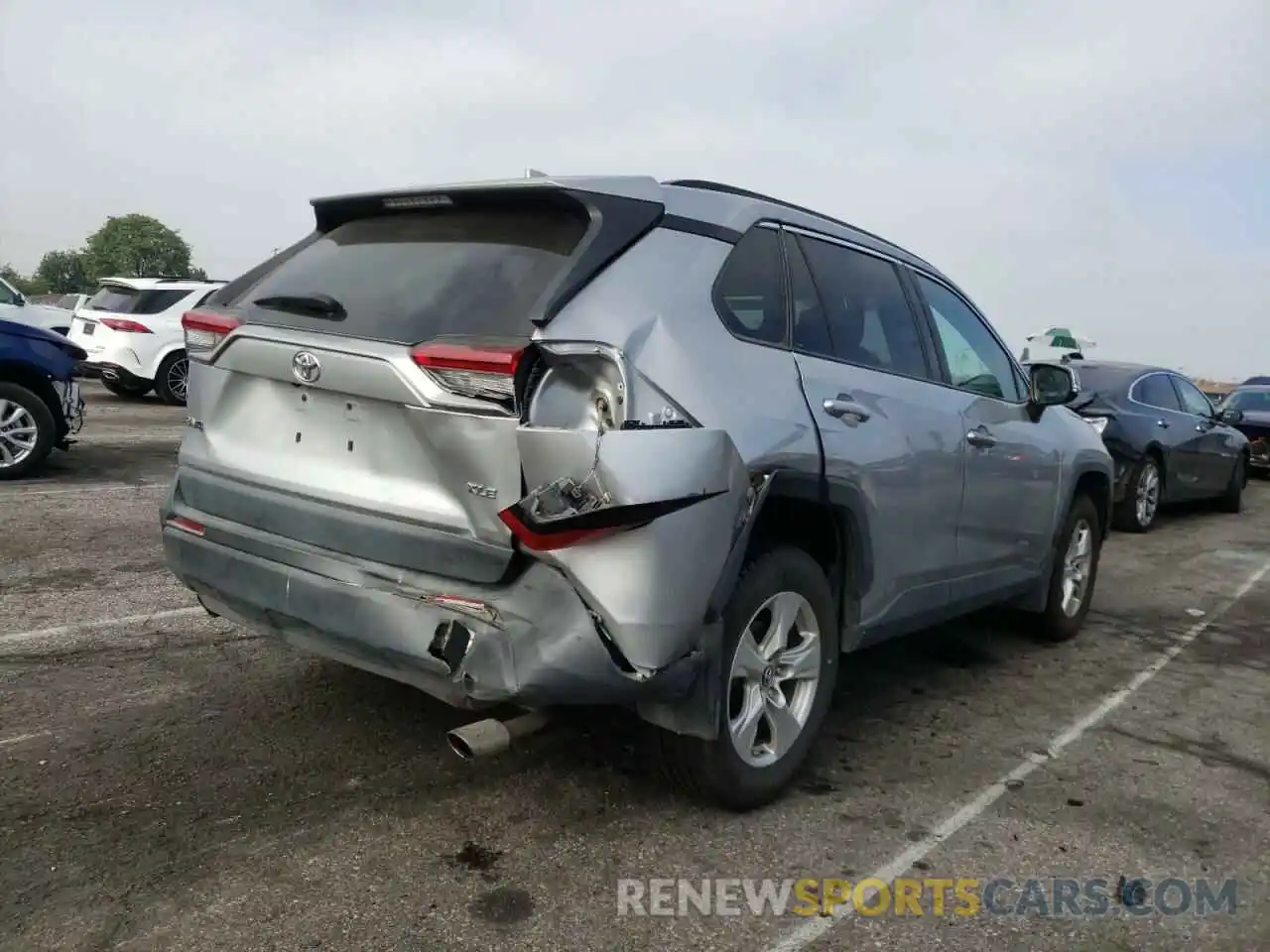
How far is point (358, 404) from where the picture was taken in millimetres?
2949

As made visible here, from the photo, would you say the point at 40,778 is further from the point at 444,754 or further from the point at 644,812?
the point at 644,812

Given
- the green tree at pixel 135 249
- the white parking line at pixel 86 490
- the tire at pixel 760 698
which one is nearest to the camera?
the tire at pixel 760 698

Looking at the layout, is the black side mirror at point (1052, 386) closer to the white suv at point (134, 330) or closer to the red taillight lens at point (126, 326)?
the white suv at point (134, 330)

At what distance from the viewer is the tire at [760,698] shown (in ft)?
10.2

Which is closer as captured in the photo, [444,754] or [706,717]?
[706,717]

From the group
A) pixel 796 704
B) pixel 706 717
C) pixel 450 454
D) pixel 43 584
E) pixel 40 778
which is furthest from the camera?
pixel 43 584

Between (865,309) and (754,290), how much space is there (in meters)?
0.79

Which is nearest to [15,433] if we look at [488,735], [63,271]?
[488,735]

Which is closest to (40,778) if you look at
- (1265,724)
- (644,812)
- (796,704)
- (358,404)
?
(358,404)

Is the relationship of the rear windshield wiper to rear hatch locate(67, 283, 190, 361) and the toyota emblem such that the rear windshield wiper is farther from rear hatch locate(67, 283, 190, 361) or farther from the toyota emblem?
rear hatch locate(67, 283, 190, 361)

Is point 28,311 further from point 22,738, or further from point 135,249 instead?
point 135,249

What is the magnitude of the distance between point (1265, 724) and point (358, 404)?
4.02 meters

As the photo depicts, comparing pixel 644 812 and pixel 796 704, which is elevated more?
pixel 796 704

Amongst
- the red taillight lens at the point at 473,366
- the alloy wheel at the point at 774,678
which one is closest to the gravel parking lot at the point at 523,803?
the alloy wheel at the point at 774,678
